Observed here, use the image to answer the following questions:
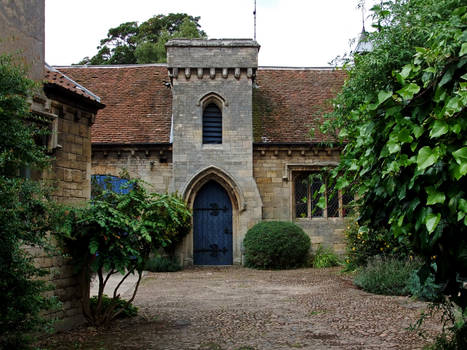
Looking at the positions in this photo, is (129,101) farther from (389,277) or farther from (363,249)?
(389,277)

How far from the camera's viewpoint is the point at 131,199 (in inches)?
282

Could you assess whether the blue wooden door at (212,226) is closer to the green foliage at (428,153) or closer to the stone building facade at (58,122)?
the stone building facade at (58,122)

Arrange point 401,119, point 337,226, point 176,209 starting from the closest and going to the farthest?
point 401,119
point 176,209
point 337,226

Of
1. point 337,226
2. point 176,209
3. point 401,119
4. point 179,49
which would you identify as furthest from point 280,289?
point 179,49

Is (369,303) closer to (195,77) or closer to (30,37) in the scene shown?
(30,37)

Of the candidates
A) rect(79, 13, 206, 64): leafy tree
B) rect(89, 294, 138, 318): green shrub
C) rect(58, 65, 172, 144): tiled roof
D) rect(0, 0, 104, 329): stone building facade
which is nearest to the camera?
rect(0, 0, 104, 329): stone building facade

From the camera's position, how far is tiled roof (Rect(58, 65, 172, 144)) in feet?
54.2

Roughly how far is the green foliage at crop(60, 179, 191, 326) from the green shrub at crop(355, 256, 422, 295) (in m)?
4.77

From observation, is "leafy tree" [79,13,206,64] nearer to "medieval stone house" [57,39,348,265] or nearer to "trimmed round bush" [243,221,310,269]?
"medieval stone house" [57,39,348,265]

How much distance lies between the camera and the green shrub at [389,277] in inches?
390

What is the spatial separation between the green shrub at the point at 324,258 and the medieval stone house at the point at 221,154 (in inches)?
11.5

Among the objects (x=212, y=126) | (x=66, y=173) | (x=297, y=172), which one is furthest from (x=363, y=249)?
(x=66, y=173)

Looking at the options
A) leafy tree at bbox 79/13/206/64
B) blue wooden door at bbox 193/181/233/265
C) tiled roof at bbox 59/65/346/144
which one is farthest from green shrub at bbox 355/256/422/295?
leafy tree at bbox 79/13/206/64

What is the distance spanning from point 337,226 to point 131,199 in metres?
10.6
